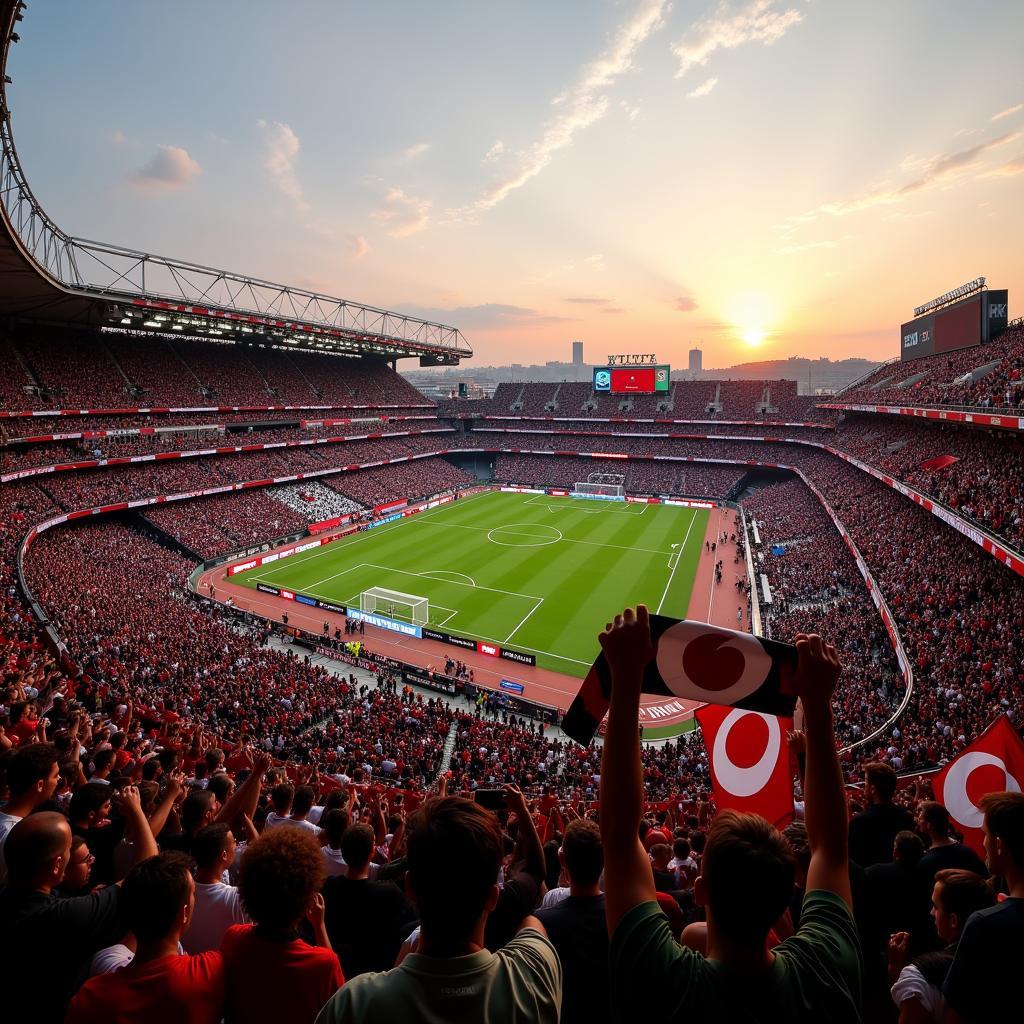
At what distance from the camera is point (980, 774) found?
6.81m

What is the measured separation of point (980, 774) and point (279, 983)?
312 inches

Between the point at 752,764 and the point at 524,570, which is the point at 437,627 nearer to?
the point at 524,570

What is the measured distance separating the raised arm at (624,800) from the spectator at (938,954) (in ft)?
6.49

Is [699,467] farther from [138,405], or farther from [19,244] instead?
[19,244]

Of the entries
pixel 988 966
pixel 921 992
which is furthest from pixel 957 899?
pixel 988 966

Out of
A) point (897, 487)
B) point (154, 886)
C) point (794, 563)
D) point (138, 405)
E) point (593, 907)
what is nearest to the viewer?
point (154, 886)

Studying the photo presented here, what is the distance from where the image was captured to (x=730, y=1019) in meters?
1.53

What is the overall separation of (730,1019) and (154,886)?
2398mm

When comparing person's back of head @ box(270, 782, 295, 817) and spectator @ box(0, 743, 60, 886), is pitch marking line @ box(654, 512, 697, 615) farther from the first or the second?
spectator @ box(0, 743, 60, 886)

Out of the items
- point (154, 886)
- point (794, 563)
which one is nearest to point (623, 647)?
point (154, 886)

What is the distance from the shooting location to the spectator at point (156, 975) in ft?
7.71

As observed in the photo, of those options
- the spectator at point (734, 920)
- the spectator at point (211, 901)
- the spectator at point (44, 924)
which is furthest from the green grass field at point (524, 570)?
the spectator at point (734, 920)

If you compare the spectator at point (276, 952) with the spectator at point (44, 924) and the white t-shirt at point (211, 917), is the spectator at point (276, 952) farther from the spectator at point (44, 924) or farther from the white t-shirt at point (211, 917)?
the white t-shirt at point (211, 917)

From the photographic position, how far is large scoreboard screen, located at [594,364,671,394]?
7281 cm
